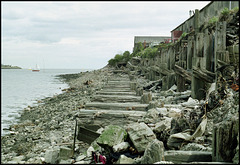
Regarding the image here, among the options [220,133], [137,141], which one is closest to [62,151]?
[137,141]

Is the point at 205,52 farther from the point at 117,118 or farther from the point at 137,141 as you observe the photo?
the point at 137,141

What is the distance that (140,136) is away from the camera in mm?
3826

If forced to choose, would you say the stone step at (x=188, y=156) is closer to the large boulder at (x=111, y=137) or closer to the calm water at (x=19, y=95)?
the large boulder at (x=111, y=137)

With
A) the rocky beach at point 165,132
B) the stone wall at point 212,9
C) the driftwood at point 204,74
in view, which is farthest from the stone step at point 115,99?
the stone wall at point 212,9

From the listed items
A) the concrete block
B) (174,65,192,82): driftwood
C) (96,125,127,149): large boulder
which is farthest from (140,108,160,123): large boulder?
(174,65,192,82): driftwood

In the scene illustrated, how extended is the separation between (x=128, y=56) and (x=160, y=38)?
26.4m

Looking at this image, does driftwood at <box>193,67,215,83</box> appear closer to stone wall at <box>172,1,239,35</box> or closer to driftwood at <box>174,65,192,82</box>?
driftwood at <box>174,65,192,82</box>

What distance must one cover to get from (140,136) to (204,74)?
337cm

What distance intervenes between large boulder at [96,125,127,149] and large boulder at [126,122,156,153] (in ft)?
0.53

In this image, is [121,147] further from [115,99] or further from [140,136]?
[115,99]

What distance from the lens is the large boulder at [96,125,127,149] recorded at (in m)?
3.88

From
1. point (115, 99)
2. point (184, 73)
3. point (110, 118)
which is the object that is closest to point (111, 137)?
point (110, 118)

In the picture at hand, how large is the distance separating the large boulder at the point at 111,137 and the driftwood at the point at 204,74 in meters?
3.24

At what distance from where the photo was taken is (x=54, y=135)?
21.2 feet
